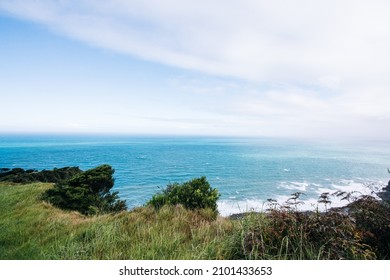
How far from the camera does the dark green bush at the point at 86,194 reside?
9297 mm

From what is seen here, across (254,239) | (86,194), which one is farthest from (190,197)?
(86,194)

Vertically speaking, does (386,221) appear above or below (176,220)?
above

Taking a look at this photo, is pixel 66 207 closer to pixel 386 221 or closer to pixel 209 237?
pixel 209 237

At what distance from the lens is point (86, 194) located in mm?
10422

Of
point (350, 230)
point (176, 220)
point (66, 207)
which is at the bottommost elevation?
point (66, 207)

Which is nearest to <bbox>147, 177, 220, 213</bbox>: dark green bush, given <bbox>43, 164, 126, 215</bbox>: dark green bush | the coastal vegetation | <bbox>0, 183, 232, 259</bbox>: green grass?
<bbox>0, 183, 232, 259</bbox>: green grass

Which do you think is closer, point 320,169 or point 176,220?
point 176,220

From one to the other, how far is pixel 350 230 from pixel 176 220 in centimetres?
272

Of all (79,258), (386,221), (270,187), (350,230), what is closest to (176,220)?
(79,258)

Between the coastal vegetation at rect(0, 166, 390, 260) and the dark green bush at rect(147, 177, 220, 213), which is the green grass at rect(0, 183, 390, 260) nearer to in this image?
the coastal vegetation at rect(0, 166, 390, 260)

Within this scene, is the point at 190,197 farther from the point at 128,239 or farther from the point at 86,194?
the point at 86,194

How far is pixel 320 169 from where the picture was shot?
69.1m
